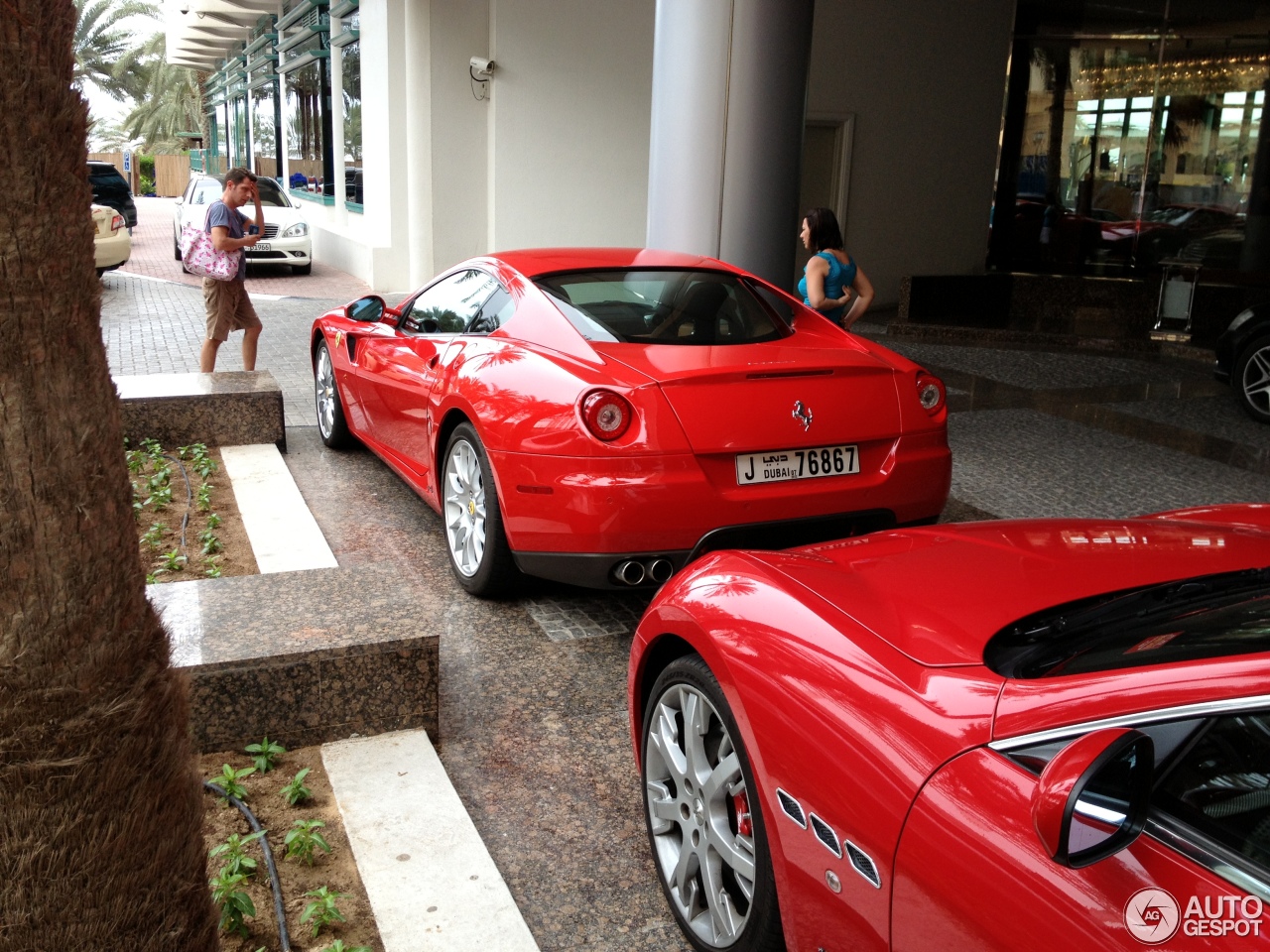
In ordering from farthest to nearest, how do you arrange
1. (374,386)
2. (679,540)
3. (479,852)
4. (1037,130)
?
(1037,130)
(374,386)
(679,540)
(479,852)

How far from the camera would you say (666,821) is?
9.91 feet

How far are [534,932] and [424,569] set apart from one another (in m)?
2.82

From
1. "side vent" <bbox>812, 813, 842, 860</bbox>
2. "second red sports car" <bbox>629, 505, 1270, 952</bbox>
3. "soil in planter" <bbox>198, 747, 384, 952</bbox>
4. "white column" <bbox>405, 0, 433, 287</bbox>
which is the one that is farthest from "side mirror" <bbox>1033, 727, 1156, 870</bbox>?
"white column" <bbox>405, 0, 433, 287</bbox>

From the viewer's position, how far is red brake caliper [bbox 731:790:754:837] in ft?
8.60

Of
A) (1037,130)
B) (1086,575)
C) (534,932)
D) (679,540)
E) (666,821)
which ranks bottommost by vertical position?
(534,932)

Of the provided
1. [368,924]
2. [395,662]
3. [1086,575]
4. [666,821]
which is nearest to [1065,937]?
[1086,575]

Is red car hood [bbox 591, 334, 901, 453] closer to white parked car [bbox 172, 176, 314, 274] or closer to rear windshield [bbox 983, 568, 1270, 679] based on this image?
rear windshield [bbox 983, 568, 1270, 679]

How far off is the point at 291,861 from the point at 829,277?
5.32m

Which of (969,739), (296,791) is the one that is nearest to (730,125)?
(296,791)

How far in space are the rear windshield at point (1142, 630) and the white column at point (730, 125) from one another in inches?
256

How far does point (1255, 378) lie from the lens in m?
9.73

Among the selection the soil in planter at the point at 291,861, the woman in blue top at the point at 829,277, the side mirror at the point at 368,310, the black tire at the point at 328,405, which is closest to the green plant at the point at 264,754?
the soil in planter at the point at 291,861

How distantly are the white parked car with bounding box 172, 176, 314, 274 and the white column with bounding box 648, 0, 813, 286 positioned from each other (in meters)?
12.5

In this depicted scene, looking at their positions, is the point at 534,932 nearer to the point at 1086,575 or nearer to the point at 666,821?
the point at 666,821
